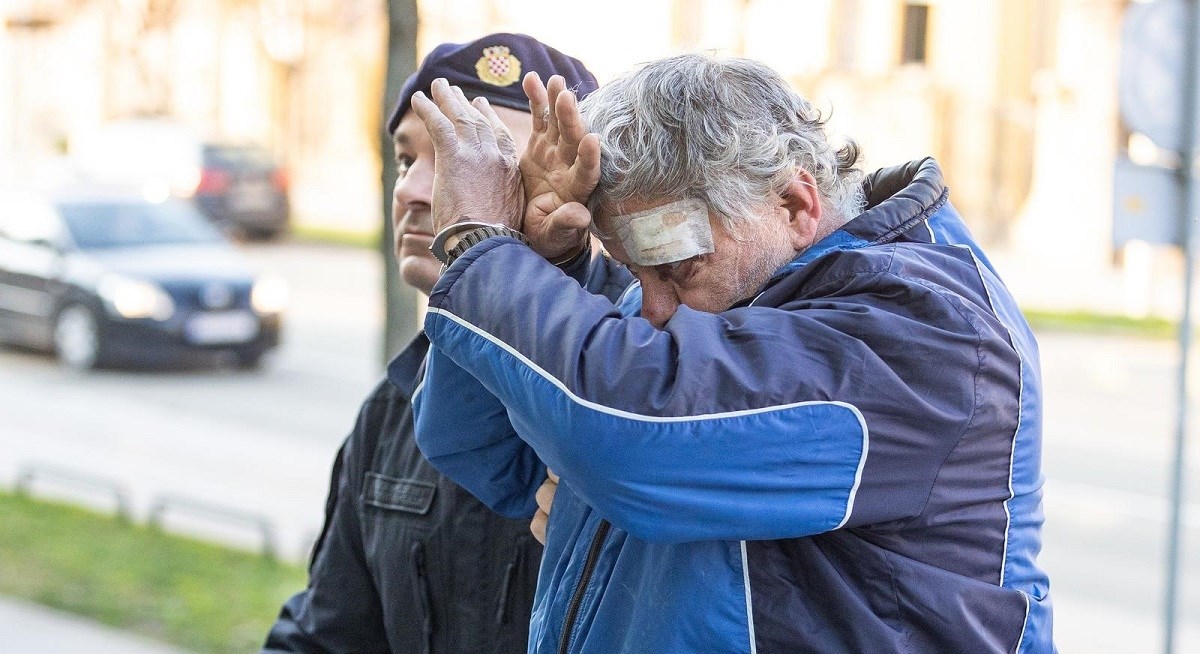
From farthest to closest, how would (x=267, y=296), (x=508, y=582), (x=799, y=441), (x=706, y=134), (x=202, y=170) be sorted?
(x=202, y=170)
(x=267, y=296)
(x=508, y=582)
(x=706, y=134)
(x=799, y=441)

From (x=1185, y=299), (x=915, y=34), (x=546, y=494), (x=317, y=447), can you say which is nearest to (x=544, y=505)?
(x=546, y=494)

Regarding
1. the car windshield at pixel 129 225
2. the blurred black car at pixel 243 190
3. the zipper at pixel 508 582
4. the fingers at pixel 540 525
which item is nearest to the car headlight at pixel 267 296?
the car windshield at pixel 129 225

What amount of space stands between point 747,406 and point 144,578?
556 cm

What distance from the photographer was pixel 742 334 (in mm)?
1719

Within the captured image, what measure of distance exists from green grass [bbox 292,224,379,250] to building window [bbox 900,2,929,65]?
9.30 meters

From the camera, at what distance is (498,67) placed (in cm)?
260

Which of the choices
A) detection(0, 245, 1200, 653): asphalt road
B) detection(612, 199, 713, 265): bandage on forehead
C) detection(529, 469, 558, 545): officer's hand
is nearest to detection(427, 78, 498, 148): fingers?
detection(612, 199, 713, 265): bandage on forehead

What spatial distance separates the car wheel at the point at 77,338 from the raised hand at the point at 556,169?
40.2 ft

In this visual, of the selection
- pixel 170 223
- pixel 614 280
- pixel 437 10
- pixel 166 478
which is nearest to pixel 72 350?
pixel 170 223

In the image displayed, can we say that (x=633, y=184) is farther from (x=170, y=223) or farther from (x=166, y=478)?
(x=170, y=223)

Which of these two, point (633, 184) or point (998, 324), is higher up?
point (633, 184)

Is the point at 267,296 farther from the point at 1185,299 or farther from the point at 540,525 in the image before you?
the point at 540,525

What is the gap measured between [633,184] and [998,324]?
0.47 m

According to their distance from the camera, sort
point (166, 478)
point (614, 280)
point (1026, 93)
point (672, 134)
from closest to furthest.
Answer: point (672, 134), point (614, 280), point (166, 478), point (1026, 93)
